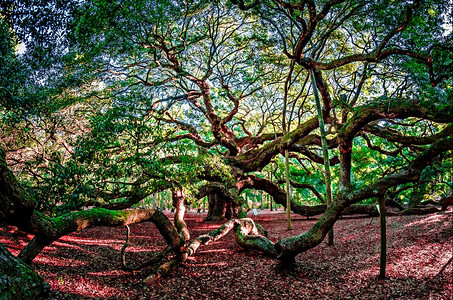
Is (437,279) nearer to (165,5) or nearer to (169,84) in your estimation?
(165,5)

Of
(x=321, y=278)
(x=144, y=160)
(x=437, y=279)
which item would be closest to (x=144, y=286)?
(x=144, y=160)

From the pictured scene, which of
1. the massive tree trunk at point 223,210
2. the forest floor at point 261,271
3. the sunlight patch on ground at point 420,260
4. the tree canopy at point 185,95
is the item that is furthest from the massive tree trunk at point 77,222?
the massive tree trunk at point 223,210

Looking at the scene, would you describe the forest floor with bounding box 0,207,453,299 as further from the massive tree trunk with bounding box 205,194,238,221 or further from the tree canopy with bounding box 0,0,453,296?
the massive tree trunk with bounding box 205,194,238,221

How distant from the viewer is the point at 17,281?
6.79 feet

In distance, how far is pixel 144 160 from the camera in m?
4.51

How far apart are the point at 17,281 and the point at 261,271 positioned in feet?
14.8

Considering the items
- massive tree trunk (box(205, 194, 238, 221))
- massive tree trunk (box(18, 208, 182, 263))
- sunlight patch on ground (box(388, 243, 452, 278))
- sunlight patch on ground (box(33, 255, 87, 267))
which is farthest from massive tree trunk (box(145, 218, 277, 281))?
massive tree trunk (box(205, 194, 238, 221))

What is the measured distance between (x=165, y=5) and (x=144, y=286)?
22.5ft

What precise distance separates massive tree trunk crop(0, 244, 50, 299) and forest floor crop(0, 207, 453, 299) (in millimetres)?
1966

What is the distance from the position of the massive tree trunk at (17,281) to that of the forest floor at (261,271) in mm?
1966

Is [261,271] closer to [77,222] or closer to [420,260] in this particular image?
[420,260]

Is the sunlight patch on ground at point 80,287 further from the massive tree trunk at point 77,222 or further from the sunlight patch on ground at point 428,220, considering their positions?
the sunlight patch on ground at point 428,220

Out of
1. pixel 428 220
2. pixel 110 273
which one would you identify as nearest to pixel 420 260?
pixel 428 220

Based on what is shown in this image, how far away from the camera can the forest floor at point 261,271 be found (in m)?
4.39
